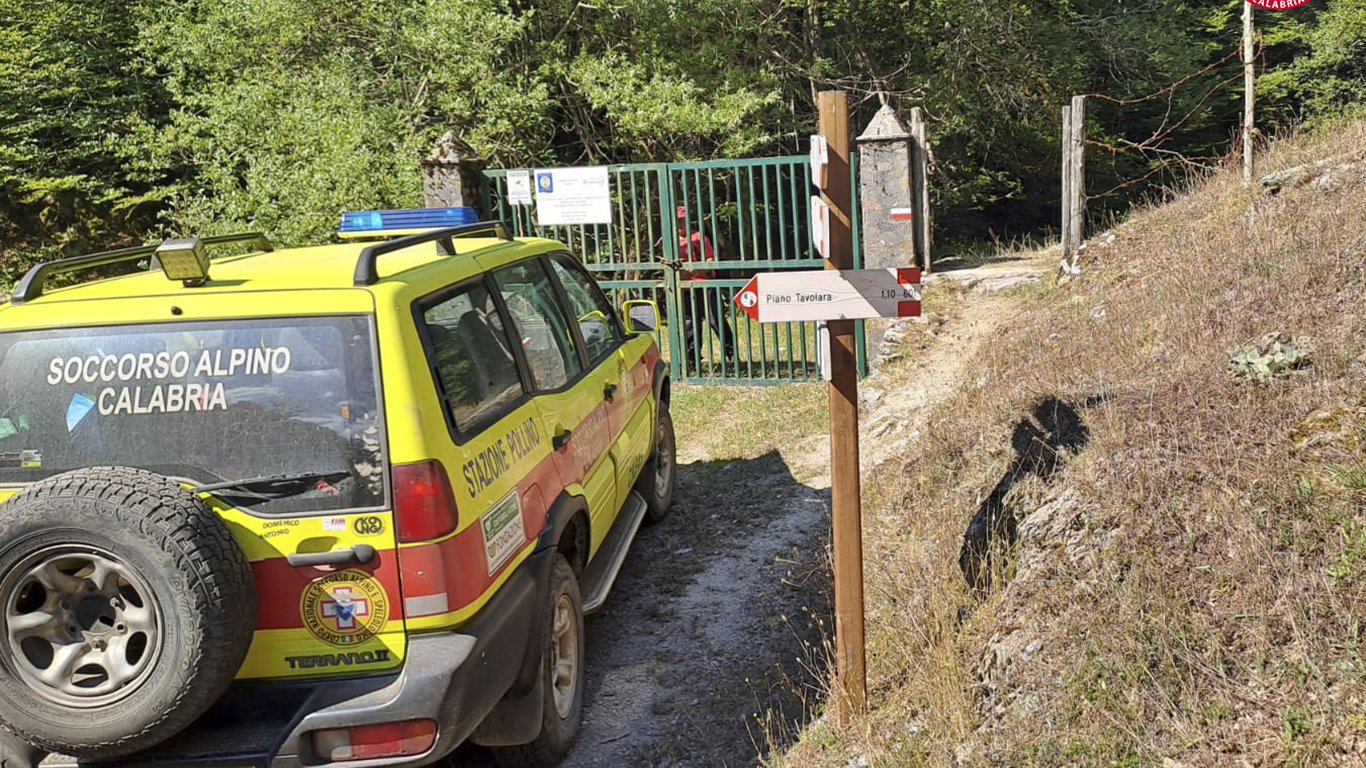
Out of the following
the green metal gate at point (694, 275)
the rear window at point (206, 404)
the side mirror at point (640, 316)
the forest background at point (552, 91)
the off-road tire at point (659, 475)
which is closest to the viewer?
the rear window at point (206, 404)

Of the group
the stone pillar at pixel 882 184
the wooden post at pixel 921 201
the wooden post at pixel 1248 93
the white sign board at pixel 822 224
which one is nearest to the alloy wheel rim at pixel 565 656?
the white sign board at pixel 822 224

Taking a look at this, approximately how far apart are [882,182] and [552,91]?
713 cm

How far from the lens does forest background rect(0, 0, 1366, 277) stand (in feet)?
45.3

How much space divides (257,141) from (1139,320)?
482 inches

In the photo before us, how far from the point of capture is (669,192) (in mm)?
9828

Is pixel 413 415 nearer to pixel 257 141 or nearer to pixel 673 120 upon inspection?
pixel 673 120

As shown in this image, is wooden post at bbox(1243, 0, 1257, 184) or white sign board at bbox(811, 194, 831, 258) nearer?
white sign board at bbox(811, 194, 831, 258)

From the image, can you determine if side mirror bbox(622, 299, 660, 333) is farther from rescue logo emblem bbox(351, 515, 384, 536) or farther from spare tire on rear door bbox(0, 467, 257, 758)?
spare tire on rear door bbox(0, 467, 257, 758)

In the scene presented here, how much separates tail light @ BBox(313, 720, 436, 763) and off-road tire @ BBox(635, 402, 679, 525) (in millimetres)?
3176

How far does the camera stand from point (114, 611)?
3.01m

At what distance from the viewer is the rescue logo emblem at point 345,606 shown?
3.18 meters

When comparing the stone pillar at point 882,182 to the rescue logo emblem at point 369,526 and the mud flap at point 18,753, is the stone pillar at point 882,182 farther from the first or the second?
the mud flap at point 18,753

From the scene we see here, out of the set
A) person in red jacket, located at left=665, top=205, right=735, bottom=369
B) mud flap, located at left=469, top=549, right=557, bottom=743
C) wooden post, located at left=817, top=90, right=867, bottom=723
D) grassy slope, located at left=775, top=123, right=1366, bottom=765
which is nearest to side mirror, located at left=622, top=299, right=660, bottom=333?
grassy slope, located at left=775, top=123, right=1366, bottom=765

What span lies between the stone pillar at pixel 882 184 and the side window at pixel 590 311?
4.30m
